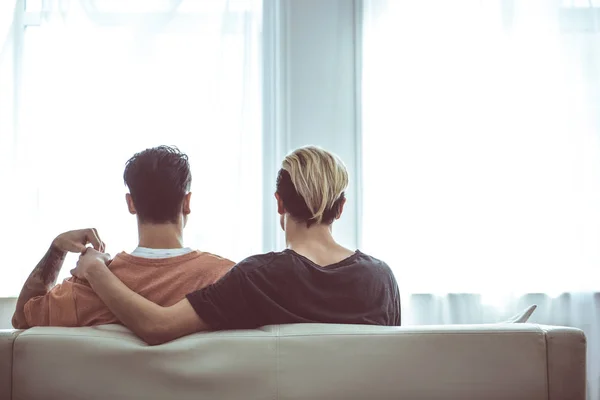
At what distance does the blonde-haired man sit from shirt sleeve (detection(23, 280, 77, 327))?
6 cm

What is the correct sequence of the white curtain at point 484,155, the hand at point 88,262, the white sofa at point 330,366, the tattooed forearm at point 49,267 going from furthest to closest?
the white curtain at point 484,155 < the tattooed forearm at point 49,267 < the hand at point 88,262 < the white sofa at point 330,366

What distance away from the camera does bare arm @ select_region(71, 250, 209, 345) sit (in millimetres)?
1387

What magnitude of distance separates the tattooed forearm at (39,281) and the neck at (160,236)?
20cm

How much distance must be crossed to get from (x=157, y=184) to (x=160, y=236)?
0.13 meters

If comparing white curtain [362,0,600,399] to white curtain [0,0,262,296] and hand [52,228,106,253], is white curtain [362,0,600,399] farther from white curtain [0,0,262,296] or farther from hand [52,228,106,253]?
hand [52,228,106,253]

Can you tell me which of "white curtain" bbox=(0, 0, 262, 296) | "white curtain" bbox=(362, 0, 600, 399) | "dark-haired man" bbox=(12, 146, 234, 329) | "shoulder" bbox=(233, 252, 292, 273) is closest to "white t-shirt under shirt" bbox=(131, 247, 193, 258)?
"dark-haired man" bbox=(12, 146, 234, 329)

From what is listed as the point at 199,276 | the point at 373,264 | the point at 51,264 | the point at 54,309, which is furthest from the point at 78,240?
the point at 373,264

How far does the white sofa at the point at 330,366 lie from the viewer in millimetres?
1282

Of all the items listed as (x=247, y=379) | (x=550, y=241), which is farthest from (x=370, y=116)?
(x=247, y=379)

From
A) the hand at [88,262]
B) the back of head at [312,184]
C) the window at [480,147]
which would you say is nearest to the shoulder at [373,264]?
the back of head at [312,184]

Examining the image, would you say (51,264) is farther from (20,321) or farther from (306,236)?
(306,236)

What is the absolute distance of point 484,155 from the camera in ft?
11.0

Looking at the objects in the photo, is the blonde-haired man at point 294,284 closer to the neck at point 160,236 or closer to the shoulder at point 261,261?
the shoulder at point 261,261

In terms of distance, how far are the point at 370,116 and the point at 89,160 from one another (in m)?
1.37
